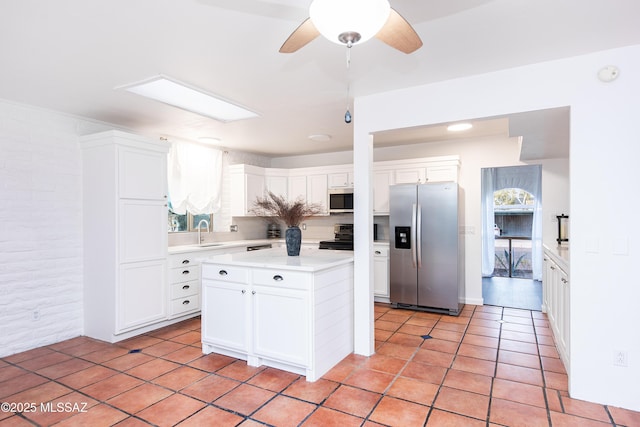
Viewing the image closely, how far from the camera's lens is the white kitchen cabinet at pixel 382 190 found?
520 cm

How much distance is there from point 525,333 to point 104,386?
397 centimetres

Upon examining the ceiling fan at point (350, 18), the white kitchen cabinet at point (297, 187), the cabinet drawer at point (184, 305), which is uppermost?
the ceiling fan at point (350, 18)

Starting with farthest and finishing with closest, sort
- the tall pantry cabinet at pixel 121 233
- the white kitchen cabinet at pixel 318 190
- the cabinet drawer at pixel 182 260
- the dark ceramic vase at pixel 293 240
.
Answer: the white kitchen cabinet at pixel 318 190 → the cabinet drawer at pixel 182 260 → the tall pantry cabinet at pixel 121 233 → the dark ceramic vase at pixel 293 240

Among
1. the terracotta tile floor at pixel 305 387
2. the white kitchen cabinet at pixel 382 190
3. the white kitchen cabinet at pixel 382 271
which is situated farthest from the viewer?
the white kitchen cabinet at pixel 382 190

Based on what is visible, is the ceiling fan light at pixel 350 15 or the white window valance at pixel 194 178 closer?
the ceiling fan light at pixel 350 15

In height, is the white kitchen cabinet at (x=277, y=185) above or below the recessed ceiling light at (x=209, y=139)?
below

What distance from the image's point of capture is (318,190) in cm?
584

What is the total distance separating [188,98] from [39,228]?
1.98 m

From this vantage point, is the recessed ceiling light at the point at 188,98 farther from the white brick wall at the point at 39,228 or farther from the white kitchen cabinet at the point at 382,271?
the white kitchen cabinet at the point at 382,271

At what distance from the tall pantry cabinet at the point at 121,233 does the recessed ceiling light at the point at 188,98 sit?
70cm

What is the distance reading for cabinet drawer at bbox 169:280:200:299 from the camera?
4.15 meters

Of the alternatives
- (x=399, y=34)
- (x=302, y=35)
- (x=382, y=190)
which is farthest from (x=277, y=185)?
(x=399, y=34)

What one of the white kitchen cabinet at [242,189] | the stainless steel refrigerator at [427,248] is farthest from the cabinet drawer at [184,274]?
the stainless steel refrigerator at [427,248]

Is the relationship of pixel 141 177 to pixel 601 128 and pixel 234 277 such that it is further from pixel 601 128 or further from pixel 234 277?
pixel 601 128
